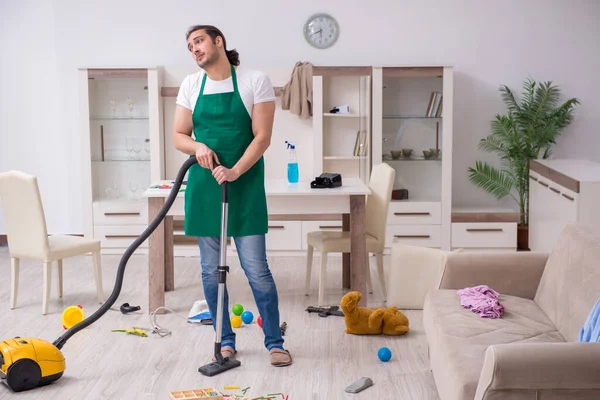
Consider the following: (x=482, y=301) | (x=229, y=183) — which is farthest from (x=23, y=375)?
(x=482, y=301)

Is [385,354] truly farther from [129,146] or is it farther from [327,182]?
[129,146]

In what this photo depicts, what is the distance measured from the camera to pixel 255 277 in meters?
3.65

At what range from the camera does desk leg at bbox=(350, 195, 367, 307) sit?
4.55 metres

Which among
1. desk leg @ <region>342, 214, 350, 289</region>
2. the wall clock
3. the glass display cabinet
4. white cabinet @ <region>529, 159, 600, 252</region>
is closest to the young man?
desk leg @ <region>342, 214, 350, 289</region>

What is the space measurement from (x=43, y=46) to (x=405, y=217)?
3225 millimetres

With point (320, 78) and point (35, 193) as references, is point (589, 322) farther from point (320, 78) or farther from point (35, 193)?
point (320, 78)

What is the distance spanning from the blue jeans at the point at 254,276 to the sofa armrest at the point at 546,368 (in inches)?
61.6

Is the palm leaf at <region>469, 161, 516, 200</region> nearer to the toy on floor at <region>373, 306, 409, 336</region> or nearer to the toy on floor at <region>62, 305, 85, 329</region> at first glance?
the toy on floor at <region>373, 306, 409, 336</region>

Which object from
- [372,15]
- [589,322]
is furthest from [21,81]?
[589,322]

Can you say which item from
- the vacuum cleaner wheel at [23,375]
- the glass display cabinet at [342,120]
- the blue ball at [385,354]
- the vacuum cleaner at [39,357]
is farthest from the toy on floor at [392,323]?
the glass display cabinet at [342,120]

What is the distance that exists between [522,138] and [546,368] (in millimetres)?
4493

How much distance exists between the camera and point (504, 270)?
354 cm

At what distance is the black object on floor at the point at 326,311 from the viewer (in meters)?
4.53

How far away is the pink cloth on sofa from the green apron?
36.3 inches
